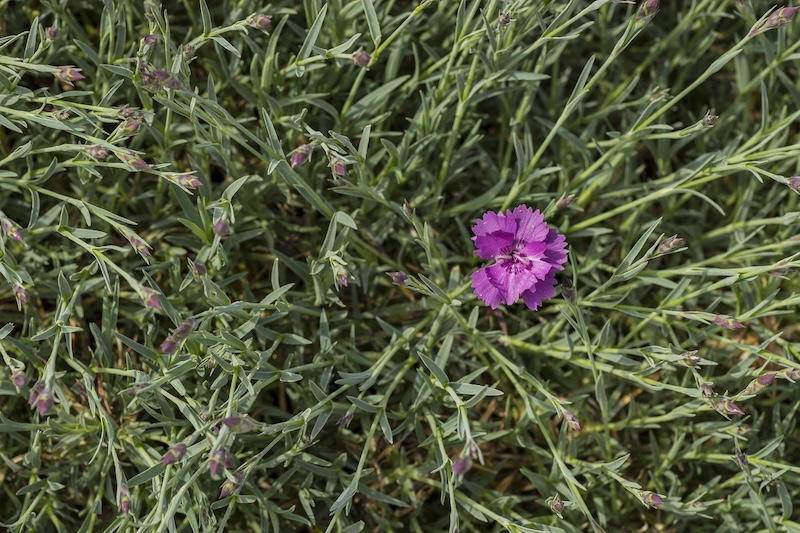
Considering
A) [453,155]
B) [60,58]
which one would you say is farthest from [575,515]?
[60,58]

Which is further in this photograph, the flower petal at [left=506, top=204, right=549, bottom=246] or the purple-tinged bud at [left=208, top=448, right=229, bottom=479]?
the flower petal at [left=506, top=204, right=549, bottom=246]

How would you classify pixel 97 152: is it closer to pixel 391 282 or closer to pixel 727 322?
pixel 391 282

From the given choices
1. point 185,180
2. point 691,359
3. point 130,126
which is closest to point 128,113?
point 130,126

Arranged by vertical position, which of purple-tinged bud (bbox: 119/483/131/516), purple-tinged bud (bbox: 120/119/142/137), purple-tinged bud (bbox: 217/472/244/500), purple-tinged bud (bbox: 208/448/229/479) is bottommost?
purple-tinged bud (bbox: 119/483/131/516)

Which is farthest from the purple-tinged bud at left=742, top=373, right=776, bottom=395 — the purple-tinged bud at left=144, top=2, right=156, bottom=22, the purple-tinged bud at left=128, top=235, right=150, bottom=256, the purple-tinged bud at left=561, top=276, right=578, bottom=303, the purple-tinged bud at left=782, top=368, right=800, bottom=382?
the purple-tinged bud at left=144, top=2, right=156, bottom=22

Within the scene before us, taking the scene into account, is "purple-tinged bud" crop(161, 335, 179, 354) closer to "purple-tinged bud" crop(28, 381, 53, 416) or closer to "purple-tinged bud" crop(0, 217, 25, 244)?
"purple-tinged bud" crop(28, 381, 53, 416)

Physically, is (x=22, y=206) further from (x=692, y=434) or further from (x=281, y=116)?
(x=692, y=434)
